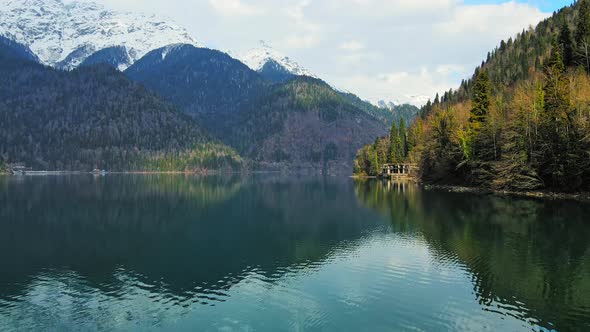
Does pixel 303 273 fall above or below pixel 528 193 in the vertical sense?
below

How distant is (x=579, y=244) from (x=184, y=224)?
52.9 meters

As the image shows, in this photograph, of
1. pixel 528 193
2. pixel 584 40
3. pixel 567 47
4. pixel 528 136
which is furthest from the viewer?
pixel 567 47

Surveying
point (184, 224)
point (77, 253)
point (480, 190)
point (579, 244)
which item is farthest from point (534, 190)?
point (77, 253)

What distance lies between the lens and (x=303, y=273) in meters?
41.2

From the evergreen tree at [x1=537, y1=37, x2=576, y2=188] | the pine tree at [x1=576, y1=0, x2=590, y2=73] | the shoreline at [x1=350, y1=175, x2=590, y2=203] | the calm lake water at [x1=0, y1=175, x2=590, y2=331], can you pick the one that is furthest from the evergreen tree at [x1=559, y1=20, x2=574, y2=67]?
the calm lake water at [x1=0, y1=175, x2=590, y2=331]

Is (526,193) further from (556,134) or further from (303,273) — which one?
(303,273)

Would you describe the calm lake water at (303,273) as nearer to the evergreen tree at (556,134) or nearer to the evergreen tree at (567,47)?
the evergreen tree at (556,134)

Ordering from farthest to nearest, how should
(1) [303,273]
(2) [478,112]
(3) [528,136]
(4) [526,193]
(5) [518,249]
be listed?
(2) [478,112] → (4) [526,193] → (3) [528,136] → (5) [518,249] → (1) [303,273]

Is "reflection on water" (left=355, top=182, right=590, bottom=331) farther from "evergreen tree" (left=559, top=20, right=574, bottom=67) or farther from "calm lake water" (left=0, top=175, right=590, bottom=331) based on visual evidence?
"evergreen tree" (left=559, top=20, right=574, bottom=67)

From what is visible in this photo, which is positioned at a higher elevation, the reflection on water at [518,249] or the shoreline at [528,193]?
the shoreline at [528,193]

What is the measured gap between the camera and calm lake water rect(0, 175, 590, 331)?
1168 inches

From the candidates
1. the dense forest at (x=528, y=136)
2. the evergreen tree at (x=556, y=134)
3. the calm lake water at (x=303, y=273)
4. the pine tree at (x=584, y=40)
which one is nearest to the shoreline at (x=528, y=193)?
the dense forest at (x=528, y=136)

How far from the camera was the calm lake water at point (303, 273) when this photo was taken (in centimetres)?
2967

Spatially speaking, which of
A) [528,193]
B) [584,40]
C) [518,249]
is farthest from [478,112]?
[518,249]
